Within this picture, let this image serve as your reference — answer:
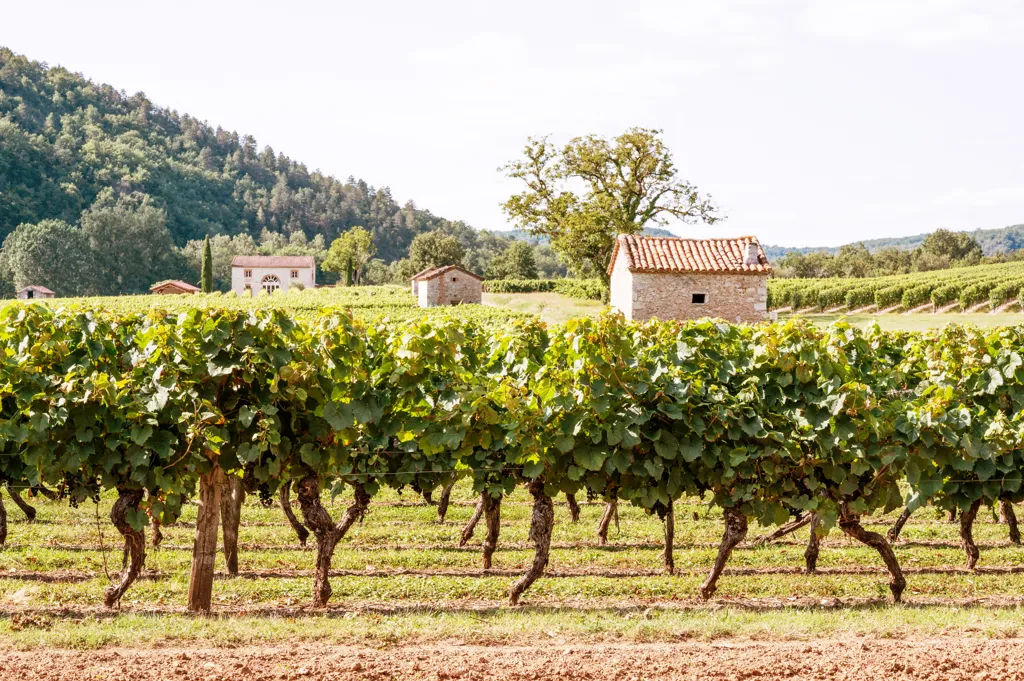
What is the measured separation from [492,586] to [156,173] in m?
132

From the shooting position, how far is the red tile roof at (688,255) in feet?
100.0

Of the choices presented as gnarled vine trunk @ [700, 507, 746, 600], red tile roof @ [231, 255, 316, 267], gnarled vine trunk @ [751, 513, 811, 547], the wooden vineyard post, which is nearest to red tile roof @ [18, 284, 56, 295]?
red tile roof @ [231, 255, 316, 267]

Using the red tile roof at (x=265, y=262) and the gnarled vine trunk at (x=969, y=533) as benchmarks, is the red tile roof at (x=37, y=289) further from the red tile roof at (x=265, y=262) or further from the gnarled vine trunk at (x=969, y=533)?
the gnarled vine trunk at (x=969, y=533)

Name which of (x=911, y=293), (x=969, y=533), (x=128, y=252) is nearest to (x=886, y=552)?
(x=969, y=533)

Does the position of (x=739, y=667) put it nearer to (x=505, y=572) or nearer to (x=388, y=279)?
(x=505, y=572)

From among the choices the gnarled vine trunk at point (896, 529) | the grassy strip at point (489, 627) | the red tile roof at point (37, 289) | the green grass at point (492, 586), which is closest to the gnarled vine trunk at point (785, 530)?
the green grass at point (492, 586)

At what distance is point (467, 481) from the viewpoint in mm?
14617

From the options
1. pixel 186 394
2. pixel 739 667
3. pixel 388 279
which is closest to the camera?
pixel 739 667

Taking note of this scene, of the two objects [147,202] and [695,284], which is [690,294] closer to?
[695,284]

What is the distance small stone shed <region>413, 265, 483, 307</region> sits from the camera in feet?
156

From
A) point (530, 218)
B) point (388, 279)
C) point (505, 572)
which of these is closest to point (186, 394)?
point (505, 572)

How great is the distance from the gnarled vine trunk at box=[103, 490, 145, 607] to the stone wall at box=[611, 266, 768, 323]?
24.4 m

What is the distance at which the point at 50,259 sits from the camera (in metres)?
86.8

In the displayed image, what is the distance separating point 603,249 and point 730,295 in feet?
68.4
